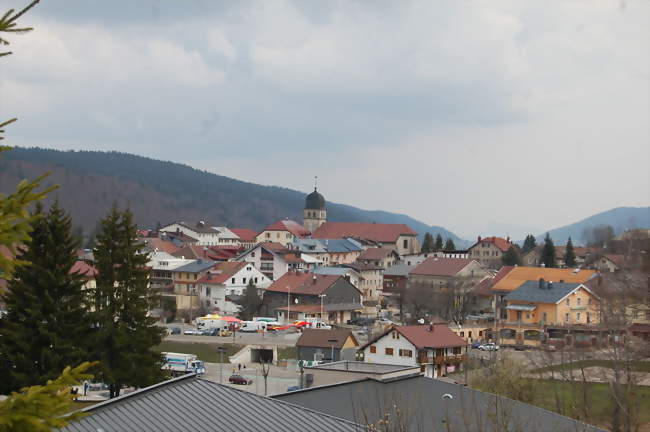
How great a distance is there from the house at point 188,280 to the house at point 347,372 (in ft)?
132

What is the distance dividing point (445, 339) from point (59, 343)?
21.2 m

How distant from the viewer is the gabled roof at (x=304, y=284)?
2340 inches

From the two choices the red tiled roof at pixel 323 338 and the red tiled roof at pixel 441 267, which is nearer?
the red tiled roof at pixel 323 338

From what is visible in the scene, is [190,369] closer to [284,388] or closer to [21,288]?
[284,388]

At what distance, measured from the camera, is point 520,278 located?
57719 millimetres

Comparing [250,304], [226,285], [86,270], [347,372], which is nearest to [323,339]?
[86,270]

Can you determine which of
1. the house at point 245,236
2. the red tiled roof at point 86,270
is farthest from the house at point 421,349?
the house at point 245,236

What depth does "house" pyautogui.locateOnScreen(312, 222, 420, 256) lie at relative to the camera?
348 feet

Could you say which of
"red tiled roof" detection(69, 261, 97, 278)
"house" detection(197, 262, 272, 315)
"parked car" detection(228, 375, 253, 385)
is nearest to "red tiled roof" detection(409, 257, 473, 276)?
"house" detection(197, 262, 272, 315)

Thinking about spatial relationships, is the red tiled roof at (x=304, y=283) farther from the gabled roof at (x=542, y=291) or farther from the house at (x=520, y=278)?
the gabled roof at (x=542, y=291)

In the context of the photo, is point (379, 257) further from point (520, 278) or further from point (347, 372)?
point (347, 372)

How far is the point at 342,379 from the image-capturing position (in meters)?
21.5

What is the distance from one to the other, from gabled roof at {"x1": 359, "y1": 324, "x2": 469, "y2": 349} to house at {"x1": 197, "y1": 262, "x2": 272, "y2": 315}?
24.9 metres

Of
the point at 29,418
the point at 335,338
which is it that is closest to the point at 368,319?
the point at 335,338
